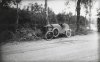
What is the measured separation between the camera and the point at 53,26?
12.0m

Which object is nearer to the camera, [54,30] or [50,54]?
[50,54]

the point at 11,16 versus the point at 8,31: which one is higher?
the point at 11,16

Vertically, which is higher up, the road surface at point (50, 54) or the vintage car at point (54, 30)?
the vintage car at point (54, 30)

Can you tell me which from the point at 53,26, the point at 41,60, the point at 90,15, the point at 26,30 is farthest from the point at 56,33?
the point at 90,15

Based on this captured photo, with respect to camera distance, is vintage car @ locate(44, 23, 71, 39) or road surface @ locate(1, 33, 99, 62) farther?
vintage car @ locate(44, 23, 71, 39)

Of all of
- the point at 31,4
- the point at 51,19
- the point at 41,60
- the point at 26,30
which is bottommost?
Answer: the point at 41,60

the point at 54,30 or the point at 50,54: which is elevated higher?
the point at 54,30

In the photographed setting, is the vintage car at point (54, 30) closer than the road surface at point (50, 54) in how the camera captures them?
No

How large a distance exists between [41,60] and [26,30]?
715 cm

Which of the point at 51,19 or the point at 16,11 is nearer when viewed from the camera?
the point at 16,11

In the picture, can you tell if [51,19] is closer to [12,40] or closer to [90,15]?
[90,15]

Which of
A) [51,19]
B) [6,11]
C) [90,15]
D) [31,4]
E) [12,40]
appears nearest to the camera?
[12,40]

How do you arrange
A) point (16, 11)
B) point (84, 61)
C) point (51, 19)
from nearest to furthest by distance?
point (84, 61)
point (16, 11)
point (51, 19)

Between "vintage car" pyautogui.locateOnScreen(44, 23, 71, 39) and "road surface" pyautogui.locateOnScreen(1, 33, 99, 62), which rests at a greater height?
"vintage car" pyautogui.locateOnScreen(44, 23, 71, 39)
